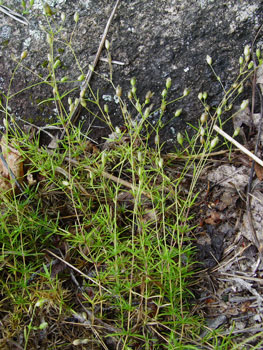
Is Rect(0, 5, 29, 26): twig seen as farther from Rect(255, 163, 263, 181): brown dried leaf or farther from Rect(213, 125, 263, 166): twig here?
Rect(255, 163, 263, 181): brown dried leaf

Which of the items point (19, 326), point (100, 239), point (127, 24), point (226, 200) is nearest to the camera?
point (19, 326)

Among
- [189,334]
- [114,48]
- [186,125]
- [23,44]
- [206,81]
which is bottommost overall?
[189,334]

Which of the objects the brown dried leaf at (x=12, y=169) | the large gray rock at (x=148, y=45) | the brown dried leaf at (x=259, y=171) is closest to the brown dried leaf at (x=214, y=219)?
the brown dried leaf at (x=259, y=171)

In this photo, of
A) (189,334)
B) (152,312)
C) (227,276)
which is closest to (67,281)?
(152,312)

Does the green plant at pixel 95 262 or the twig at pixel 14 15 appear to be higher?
the twig at pixel 14 15

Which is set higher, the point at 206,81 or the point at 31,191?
the point at 206,81

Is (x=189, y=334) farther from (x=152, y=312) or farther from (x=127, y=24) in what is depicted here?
(x=127, y=24)

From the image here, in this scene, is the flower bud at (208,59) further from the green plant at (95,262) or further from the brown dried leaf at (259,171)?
the brown dried leaf at (259,171)

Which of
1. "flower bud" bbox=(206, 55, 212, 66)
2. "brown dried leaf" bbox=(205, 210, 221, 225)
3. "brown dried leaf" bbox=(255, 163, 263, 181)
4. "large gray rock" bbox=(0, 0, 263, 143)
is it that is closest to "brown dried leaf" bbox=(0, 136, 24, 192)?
"large gray rock" bbox=(0, 0, 263, 143)
